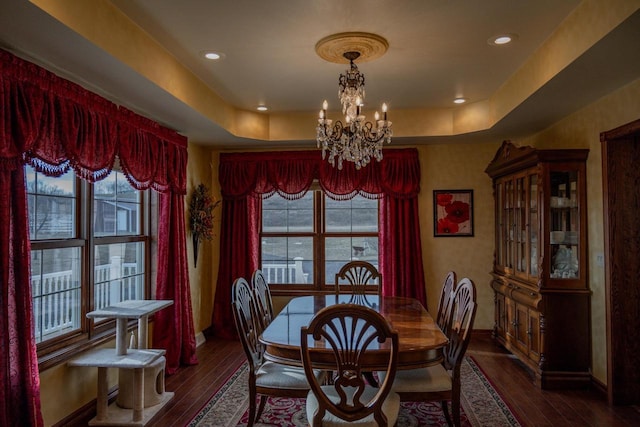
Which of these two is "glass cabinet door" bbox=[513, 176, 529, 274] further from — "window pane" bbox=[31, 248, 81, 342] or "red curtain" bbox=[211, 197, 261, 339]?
"window pane" bbox=[31, 248, 81, 342]

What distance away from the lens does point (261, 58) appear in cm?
355

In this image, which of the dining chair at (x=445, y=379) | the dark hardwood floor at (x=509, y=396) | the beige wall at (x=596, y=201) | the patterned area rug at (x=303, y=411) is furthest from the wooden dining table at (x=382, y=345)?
the beige wall at (x=596, y=201)

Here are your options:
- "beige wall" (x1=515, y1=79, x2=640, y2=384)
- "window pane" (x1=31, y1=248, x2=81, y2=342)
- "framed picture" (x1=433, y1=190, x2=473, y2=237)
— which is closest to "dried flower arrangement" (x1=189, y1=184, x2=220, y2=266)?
"window pane" (x1=31, y1=248, x2=81, y2=342)

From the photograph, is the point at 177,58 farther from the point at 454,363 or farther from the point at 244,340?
the point at 454,363

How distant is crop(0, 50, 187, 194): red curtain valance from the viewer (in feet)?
8.30

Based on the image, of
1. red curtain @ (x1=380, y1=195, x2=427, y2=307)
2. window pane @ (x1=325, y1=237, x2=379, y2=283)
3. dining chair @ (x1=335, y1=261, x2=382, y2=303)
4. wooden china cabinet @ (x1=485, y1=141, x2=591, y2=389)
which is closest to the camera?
wooden china cabinet @ (x1=485, y1=141, x2=591, y2=389)

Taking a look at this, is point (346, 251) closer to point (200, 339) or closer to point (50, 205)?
point (200, 339)

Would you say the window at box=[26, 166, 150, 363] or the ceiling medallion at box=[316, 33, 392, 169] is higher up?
the ceiling medallion at box=[316, 33, 392, 169]

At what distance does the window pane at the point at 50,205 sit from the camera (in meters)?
3.05

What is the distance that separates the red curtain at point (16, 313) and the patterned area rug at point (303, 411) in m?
1.09

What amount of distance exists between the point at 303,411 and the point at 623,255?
2.75 m

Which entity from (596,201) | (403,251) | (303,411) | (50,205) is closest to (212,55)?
(50,205)

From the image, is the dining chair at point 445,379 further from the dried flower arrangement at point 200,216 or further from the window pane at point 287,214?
the window pane at point 287,214

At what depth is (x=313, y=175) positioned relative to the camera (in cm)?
A: 563
